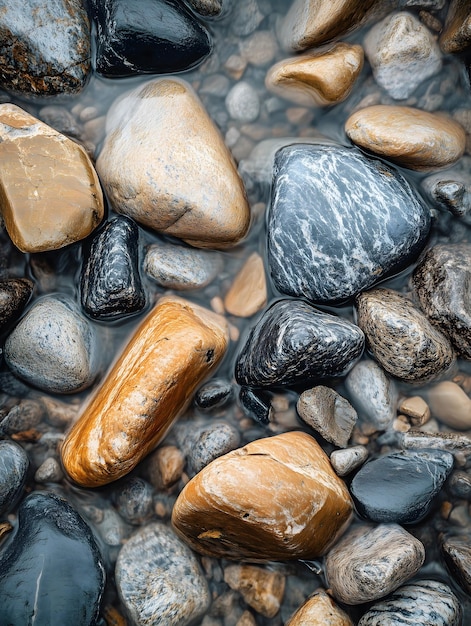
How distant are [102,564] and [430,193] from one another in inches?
106

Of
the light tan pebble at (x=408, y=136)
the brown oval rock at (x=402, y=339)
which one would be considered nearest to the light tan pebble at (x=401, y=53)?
the light tan pebble at (x=408, y=136)

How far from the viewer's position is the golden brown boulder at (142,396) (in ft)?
7.82

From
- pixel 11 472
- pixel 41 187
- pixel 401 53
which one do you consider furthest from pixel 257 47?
pixel 11 472

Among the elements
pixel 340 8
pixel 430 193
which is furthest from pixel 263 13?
pixel 430 193

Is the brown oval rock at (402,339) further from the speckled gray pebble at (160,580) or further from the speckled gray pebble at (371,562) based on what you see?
the speckled gray pebble at (160,580)

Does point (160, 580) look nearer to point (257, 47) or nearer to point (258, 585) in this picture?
point (258, 585)

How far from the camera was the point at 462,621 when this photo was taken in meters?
2.46

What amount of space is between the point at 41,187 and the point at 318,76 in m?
1.67

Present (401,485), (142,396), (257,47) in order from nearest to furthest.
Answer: (142,396)
(401,485)
(257,47)

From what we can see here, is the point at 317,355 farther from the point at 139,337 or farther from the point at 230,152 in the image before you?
the point at 230,152

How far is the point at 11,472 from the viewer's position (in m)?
2.59

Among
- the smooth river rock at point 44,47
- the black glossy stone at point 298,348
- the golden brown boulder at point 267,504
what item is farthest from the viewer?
the smooth river rock at point 44,47

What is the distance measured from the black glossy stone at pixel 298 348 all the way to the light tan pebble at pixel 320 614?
108cm

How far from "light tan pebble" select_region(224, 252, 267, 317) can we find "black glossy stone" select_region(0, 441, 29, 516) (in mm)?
1392
